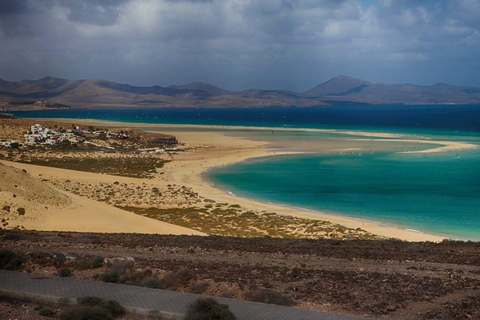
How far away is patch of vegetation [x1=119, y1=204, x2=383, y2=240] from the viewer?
2545cm

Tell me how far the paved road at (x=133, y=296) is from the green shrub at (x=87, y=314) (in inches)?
22.5

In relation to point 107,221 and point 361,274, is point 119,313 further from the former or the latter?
point 107,221

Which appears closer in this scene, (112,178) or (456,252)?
(456,252)

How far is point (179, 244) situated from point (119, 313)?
8.04m

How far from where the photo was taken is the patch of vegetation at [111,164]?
4966cm

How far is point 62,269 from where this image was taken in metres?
11.8

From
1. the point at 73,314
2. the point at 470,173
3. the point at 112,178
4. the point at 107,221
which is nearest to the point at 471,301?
the point at 73,314

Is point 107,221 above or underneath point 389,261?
underneath

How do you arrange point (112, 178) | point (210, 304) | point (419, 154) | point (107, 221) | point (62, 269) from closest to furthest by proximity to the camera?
1. point (210, 304)
2. point (62, 269)
3. point (107, 221)
4. point (112, 178)
5. point (419, 154)

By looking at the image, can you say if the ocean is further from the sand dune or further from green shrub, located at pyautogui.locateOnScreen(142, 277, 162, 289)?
green shrub, located at pyautogui.locateOnScreen(142, 277, 162, 289)

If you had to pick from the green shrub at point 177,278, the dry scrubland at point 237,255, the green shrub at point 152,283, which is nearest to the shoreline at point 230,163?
the dry scrubland at point 237,255

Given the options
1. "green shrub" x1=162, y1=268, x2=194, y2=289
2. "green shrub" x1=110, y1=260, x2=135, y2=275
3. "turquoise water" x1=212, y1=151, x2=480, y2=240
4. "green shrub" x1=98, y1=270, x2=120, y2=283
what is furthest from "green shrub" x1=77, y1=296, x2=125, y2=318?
"turquoise water" x1=212, y1=151, x2=480, y2=240

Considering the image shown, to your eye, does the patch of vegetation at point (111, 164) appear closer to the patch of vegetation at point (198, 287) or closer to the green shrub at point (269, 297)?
the patch of vegetation at point (198, 287)

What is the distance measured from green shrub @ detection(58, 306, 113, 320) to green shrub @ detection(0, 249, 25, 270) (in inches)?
162
